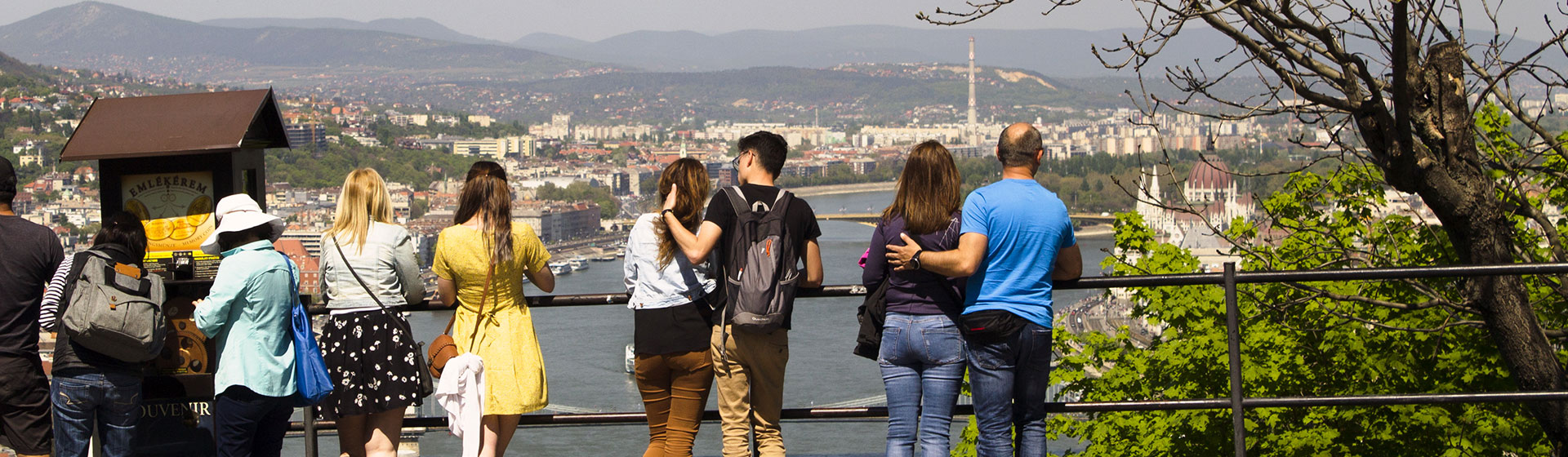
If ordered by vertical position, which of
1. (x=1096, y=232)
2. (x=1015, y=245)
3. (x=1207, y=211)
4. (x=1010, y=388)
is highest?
(x=1015, y=245)

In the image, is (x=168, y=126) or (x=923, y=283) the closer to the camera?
(x=923, y=283)

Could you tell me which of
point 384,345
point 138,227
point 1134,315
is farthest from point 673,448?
point 1134,315

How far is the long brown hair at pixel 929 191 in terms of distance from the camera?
2.14 meters

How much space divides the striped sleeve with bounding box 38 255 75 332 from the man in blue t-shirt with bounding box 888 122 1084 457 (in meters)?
1.55

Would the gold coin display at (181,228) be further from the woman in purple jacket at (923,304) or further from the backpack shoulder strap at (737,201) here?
the woman in purple jacket at (923,304)

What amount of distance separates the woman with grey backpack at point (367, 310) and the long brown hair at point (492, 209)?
158mm

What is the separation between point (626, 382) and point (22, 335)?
25.3m

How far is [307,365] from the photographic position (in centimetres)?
231

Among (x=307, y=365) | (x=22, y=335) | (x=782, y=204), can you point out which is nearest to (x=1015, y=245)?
(x=782, y=204)

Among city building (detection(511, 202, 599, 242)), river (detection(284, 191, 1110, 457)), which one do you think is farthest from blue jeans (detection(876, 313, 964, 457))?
city building (detection(511, 202, 599, 242))

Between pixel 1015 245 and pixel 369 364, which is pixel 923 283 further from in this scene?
pixel 369 364

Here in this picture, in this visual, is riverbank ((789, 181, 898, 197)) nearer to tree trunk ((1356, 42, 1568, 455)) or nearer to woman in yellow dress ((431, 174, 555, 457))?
tree trunk ((1356, 42, 1568, 455))

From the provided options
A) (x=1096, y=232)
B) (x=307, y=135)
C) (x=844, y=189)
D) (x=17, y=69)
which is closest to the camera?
(x=1096, y=232)

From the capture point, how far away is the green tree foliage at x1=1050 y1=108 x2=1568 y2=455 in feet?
19.5
